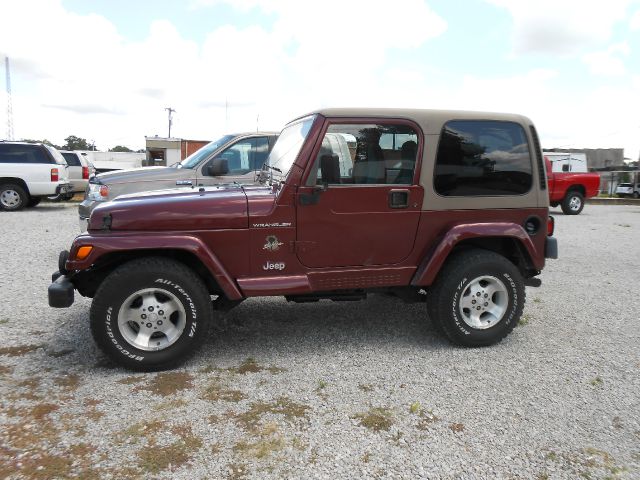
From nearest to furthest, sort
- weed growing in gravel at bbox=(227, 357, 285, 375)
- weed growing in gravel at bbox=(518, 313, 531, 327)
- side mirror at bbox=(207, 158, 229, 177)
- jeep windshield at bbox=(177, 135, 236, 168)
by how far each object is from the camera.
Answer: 1. weed growing in gravel at bbox=(227, 357, 285, 375)
2. weed growing in gravel at bbox=(518, 313, 531, 327)
3. side mirror at bbox=(207, 158, 229, 177)
4. jeep windshield at bbox=(177, 135, 236, 168)

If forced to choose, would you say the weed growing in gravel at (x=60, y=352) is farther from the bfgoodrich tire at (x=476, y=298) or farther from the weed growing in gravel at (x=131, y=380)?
the bfgoodrich tire at (x=476, y=298)

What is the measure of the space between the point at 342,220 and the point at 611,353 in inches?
98.1

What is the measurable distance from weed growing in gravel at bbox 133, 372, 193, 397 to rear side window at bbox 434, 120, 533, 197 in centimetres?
238

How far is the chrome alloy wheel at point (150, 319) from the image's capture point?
348cm

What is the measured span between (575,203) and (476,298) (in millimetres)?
14097

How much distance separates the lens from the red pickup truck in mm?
15641

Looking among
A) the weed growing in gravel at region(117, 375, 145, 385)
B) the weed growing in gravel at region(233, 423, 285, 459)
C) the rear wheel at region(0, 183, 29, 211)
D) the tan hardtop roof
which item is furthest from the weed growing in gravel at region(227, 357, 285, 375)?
the rear wheel at region(0, 183, 29, 211)

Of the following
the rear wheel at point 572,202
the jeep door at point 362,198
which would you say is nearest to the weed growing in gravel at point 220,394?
A: the jeep door at point 362,198

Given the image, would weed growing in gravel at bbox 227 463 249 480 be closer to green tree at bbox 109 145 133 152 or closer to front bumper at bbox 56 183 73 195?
front bumper at bbox 56 183 73 195

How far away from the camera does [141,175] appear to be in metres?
7.23

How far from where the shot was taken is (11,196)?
1362cm

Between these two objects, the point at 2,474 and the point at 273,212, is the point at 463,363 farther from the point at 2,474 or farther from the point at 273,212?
the point at 2,474

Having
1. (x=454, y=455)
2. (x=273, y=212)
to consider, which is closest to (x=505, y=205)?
(x=273, y=212)

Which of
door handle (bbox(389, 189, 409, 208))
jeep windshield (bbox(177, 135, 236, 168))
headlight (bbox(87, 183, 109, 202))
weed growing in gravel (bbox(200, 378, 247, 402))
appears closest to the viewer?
weed growing in gravel (bbox(200, 378, 247, 402))
